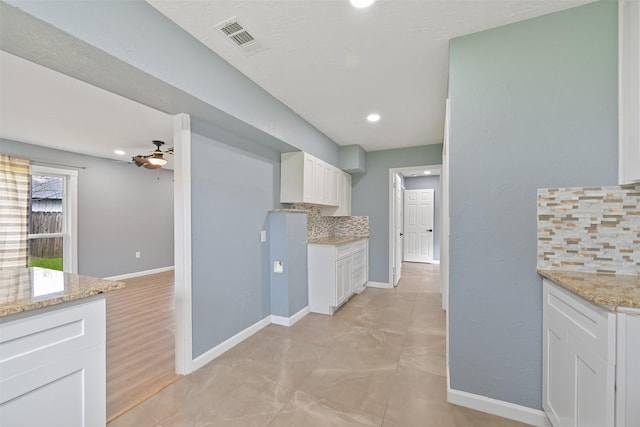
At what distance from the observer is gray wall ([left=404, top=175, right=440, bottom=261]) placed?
23.4 feet

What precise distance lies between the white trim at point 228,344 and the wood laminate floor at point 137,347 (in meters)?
0.18

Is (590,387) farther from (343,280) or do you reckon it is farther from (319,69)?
(343,280)

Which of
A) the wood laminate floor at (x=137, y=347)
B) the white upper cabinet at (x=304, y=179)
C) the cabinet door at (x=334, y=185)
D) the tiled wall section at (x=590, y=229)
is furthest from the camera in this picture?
the cabinet door at (x=334, y=185)

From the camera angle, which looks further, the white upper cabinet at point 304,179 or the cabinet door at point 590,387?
the white upper cabinet at point 304,179

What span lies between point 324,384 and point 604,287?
1764 millimetres

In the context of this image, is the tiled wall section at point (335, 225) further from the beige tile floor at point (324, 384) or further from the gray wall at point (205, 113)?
the beige tile floor at point (324, 384)

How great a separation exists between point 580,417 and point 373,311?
2.40m

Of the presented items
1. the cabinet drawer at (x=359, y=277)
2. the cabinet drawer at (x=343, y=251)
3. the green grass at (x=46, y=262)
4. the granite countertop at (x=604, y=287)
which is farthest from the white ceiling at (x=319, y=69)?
the cabinet drawer at (x=359, y=277)

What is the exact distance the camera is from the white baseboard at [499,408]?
1539 mm

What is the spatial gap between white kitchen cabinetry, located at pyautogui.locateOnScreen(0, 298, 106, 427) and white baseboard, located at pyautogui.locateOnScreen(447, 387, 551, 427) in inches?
81.3

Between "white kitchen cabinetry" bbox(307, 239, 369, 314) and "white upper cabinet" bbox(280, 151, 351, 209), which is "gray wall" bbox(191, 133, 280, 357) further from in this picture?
"white kitchen cabinetry" bbox(307, 239, 369, 314)

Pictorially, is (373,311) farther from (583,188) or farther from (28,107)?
(28,107)

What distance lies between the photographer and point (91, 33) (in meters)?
1.22

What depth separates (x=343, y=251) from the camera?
3.68 meters
